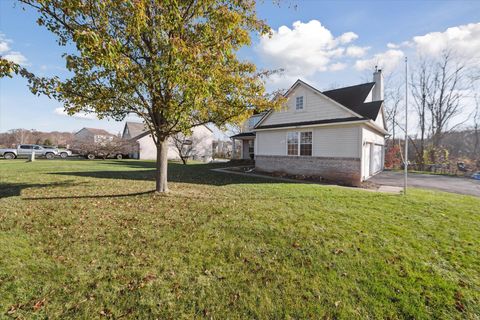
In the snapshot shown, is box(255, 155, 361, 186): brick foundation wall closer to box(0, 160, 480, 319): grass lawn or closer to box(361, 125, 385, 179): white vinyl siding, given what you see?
box(361, 125, 385, 179): white vinyl siding

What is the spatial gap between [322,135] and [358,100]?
5.17m

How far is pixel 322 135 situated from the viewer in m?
12.5

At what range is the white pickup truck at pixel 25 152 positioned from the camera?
81.1ft

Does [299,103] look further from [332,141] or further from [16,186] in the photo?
[16,186]

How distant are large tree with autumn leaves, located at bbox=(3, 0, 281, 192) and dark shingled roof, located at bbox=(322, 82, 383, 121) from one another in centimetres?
934

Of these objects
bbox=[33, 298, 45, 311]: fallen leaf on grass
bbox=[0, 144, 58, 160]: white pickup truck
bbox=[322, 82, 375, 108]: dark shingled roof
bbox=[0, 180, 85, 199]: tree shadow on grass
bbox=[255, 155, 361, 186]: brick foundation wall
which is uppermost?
bbox=[322, 82, 375, 108]: dark shingled roof

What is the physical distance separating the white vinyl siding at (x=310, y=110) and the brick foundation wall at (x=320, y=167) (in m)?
2.43

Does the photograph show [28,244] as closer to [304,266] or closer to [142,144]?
[304,266]

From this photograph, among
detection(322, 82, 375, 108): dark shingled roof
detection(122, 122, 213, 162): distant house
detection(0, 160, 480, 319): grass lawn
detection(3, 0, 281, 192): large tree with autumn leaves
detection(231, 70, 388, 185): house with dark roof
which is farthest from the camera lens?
detection(122, 122, 213, 162): distant house

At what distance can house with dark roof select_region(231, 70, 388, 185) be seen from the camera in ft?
37.4

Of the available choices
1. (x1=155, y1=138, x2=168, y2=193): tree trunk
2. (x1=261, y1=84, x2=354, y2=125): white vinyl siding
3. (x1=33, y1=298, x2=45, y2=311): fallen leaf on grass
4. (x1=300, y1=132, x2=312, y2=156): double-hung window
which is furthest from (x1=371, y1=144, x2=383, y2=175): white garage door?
(x1=33, y1=298, x2=45, y2=311): fallen leaf on grass

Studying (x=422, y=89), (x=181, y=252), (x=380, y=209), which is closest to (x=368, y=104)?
(x=380, y=209)

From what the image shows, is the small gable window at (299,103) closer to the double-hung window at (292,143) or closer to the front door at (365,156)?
the double-hung window at (292,143)

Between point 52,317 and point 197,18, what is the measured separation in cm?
724
